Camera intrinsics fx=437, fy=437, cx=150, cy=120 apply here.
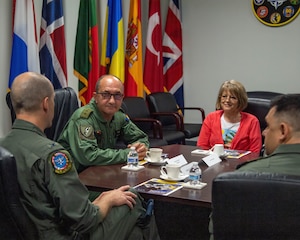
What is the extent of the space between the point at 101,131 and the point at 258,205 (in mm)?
1694

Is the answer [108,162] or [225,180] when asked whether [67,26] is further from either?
[225,180]

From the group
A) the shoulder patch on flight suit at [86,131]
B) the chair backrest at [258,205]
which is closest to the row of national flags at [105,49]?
the shoulder patch on flight suit at [86,131]

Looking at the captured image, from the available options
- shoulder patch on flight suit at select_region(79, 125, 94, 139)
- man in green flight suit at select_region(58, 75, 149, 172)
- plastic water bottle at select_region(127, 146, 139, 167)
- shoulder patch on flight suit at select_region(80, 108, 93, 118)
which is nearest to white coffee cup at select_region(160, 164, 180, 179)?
plastic water bottle at select_region(127, 146, 139, 167)

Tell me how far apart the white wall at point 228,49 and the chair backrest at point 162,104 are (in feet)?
2.27

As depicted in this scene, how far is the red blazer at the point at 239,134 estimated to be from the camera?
321 cm

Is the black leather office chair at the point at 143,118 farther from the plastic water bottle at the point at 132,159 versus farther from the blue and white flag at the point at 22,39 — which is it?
the plastic water bottle at the point at 132,159

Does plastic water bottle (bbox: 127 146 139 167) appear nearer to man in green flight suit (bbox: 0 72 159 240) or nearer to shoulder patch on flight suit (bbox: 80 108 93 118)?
shoulder patch on flight suit (bbox: 80 108 93 118)

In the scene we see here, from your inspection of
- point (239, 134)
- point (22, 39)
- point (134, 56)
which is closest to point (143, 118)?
point (134, 56)

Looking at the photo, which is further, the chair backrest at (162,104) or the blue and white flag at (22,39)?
the chair backrest at (162,104)

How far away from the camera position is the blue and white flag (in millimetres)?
3963

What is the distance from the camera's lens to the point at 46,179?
1.60 m

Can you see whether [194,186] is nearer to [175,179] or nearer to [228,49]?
[175,179]

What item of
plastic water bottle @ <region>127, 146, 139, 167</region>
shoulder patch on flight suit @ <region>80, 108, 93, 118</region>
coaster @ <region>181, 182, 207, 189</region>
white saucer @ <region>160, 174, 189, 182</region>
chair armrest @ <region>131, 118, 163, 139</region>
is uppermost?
shoulder patch on flight suit @ <region>80, 108, 93, 118</region>

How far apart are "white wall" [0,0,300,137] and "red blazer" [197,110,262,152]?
2.01m
